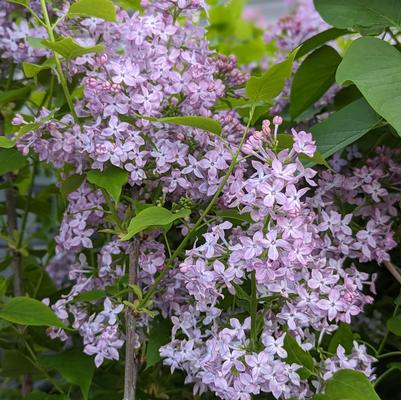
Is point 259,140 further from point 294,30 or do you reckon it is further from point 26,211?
point 294,30

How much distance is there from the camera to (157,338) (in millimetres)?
983

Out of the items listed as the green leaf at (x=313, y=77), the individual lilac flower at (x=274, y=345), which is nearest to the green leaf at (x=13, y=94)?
the green leaf at (x=313, y=77)

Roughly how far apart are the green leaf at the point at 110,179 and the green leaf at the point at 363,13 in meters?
0.38

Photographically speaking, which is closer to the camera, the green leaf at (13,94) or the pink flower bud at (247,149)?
the pink flower bud at (247,149)

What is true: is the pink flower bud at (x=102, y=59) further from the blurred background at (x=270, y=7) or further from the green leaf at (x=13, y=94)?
the blurred background at (x=270, y=7)

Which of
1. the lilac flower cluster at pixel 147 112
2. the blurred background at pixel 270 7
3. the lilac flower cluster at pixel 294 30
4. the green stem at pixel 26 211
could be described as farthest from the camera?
the blurred background at pixel 270 7

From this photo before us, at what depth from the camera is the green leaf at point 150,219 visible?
2.61 feet

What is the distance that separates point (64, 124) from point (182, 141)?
6.3 inches

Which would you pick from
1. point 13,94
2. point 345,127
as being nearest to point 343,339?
point 345,127

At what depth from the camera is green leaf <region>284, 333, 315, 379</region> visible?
0.84 meters

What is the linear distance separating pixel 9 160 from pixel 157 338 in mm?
343

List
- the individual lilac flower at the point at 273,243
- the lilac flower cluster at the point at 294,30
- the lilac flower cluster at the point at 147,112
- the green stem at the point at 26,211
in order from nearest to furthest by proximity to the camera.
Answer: the individual lilac flower at the point at 273,243, the lilac flower cluster at the point at 147,112, the green stem at the point at 26,211, the lilac flower cluster at the point at 294,30

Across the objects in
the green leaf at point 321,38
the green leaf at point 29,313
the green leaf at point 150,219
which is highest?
the green leaf at point 321,38

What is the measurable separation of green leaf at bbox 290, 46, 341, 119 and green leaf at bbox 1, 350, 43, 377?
58 centimetres
